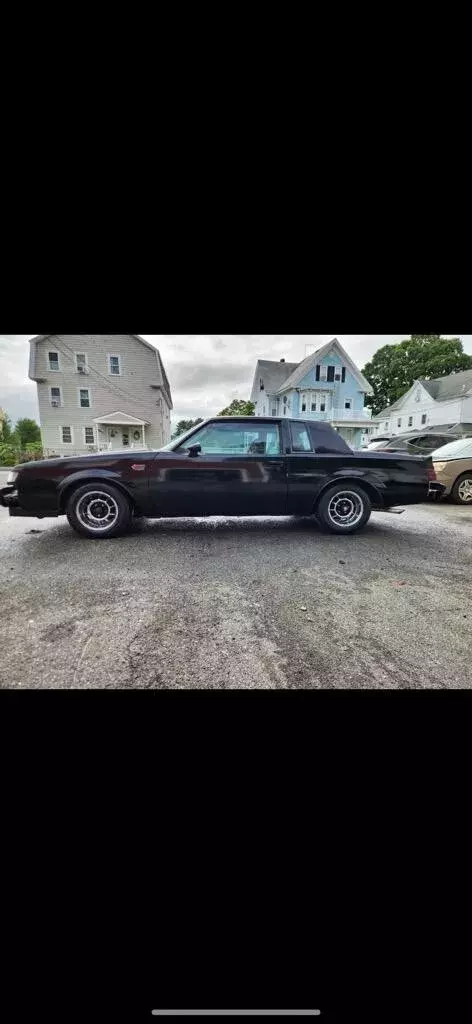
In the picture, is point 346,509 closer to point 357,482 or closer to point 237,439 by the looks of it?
point 357,482

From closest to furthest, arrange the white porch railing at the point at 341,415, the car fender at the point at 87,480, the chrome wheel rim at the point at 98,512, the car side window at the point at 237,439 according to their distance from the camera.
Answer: the car fender at the point at 87,480 < the chrome wheel rim at the point at 98,512 < the car side window at the point at 237,439 < the white porch railing at the point at 341,415

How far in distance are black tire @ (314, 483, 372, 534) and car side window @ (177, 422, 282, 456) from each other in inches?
31.4

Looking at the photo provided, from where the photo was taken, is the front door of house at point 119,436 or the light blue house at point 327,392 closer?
the front door of house at point 119,436

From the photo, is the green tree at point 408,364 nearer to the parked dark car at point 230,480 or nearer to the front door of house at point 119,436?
the front door of house at point 119,436

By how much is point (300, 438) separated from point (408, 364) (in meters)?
34.0

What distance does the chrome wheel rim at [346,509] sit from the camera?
4066 mm

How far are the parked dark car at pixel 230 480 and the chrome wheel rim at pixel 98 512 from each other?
0.03ft

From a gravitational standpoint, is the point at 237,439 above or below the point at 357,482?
above

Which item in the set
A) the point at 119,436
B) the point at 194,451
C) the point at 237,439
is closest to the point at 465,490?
the point at 237,439

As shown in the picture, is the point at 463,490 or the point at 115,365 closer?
the point at 463,490

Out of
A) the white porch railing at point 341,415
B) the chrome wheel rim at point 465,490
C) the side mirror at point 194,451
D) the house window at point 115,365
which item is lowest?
the chrome wheel rim at point 465,490

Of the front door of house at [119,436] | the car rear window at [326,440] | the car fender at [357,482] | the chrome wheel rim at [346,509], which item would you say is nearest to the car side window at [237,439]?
the car rear window at [326,440]

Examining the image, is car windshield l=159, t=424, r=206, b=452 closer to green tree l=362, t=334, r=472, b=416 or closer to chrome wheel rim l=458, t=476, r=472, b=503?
chrome wheel rim l=458, t=476, r=472, b=503

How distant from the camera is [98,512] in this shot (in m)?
3.77
